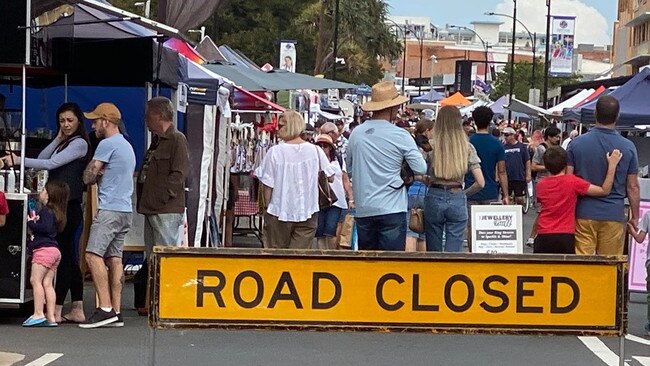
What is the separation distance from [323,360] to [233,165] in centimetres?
937

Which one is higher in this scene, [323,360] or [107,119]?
[107,119]

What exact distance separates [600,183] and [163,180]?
358 centimetres

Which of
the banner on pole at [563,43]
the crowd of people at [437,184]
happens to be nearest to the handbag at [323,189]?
the crowd of people at [437,184]

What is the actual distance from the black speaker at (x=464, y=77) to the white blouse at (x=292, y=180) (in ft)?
269

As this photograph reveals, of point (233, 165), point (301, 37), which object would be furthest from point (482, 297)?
point (301, 37)

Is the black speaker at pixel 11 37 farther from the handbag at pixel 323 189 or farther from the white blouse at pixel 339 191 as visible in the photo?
the white blouse at pixel 339 191

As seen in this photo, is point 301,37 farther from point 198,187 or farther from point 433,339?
point 433,339

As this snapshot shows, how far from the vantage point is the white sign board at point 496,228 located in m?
12.9

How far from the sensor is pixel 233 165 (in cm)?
1862

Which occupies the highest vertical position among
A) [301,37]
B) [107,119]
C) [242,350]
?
[301,37]

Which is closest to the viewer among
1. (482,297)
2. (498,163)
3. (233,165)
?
(482,297)

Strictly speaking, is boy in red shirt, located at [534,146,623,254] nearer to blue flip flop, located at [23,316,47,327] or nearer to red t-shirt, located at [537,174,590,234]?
red t-shirt, located at [537,174,590,234]

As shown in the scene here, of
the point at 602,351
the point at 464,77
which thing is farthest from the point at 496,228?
the point at 464,77

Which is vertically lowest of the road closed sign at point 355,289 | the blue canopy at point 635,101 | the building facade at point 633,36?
the road closed sign at point 355,289
